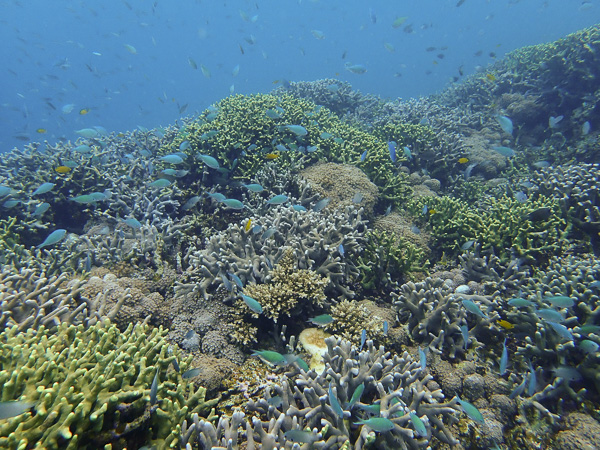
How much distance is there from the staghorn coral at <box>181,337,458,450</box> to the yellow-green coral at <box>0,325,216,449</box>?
1.07 feet

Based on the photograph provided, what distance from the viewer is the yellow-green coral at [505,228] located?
5199 mm

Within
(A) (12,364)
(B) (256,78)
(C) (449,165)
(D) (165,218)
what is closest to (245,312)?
(A) (12,364)

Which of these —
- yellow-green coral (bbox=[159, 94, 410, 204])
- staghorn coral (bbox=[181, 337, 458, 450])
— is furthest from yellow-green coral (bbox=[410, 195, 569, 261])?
staghorn coral (bbox=[181, 337, 458, 450])

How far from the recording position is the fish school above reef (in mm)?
2699

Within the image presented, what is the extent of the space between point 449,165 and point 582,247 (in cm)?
488

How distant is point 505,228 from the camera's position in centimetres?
547

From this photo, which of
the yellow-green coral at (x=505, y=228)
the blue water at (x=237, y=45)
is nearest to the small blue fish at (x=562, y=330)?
the yellow-green coral at (x=505, y=228)

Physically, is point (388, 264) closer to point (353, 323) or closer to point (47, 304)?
point (353, 323)

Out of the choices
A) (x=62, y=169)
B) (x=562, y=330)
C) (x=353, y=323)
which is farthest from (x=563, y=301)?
(x=62, y=169)

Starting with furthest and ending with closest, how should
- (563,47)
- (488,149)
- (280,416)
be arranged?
1. (563,47)
2. (488,149)
3. (280,416)

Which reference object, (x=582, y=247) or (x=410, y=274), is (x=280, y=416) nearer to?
(x=410, y=274)

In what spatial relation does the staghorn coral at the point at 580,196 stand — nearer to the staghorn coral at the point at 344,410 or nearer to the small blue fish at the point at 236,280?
the staghorn coral at the point at 344,410

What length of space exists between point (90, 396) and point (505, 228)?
6.50 metres

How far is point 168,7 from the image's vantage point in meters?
124
